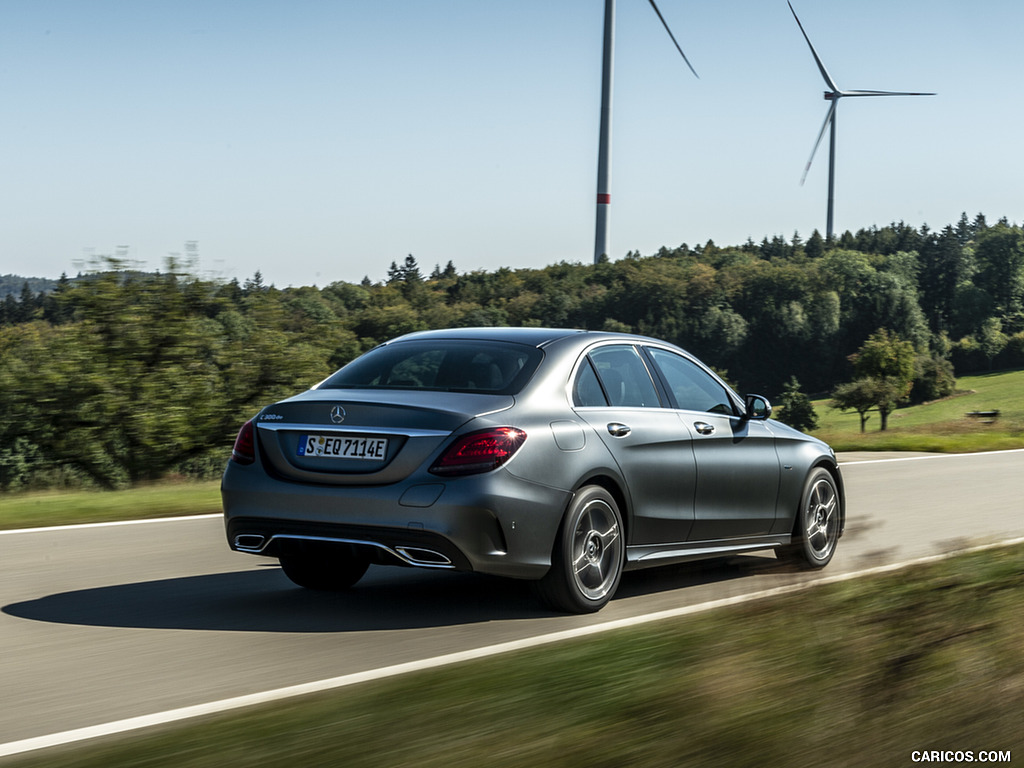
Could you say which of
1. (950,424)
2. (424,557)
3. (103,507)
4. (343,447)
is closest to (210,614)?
(343,447)

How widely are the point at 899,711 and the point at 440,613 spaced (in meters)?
3.12

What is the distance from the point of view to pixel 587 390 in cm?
689

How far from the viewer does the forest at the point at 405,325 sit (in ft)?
72.9

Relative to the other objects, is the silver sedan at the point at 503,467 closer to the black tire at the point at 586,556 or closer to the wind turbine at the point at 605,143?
the black tire at the point at 586,556

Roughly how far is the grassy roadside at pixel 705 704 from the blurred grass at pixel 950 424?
699 inches

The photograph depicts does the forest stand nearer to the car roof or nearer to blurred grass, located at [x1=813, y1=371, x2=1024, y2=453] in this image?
blurred grass, located at [x1=813, y1=371, x2=1024, y2=453]

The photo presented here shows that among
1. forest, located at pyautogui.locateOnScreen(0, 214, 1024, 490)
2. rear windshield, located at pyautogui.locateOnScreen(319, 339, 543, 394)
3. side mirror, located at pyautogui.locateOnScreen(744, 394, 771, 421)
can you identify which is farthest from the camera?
forest, located at pyautogui.locateOnScreen(0, 214, 1024, 490)

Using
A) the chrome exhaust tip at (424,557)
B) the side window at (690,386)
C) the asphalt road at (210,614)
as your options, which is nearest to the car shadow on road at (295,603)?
the asphalt road at (210,614)

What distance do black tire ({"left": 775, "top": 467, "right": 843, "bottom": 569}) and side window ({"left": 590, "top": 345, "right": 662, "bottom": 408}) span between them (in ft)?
5.65

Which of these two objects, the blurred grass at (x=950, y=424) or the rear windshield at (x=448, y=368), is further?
the blurred grass at (x=950, y=424)

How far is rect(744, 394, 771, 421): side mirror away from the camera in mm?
8172

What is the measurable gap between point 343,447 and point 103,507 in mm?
5154

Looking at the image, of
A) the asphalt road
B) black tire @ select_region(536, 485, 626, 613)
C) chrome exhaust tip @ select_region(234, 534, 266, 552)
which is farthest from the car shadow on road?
chrome exhaust tip @ select_region(234, 534, 266, 552)

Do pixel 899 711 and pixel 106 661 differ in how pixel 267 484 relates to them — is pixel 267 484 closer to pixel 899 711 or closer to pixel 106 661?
pixel 106 661
